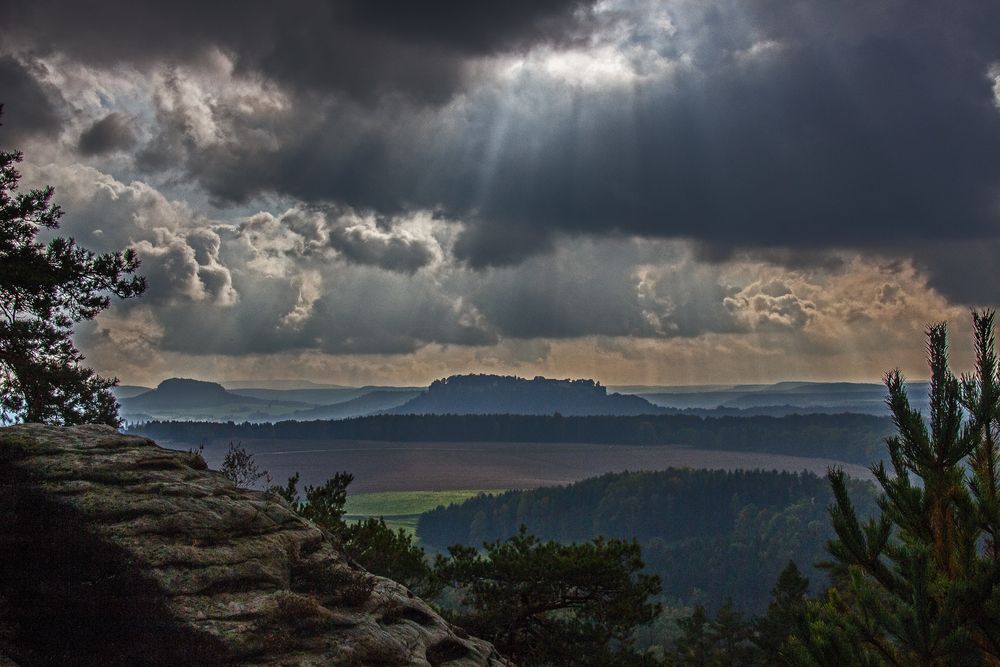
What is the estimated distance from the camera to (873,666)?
10.3 meters

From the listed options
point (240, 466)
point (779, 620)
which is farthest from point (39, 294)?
point (779, 620)

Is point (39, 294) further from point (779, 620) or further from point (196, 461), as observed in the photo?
point (779, 620)

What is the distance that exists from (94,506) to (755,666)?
227 feet

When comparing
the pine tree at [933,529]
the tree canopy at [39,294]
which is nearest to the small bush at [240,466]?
the tree canopy at [39,294]

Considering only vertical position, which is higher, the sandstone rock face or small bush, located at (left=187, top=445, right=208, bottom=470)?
small bush, located at (left=187, top=445, right=208, bottom=470)

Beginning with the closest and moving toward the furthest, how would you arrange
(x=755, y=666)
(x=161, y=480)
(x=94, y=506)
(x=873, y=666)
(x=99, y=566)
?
(x=873, y=666), (x=99, y=566), (x=94, y=506), (x=161, y=480), (x=755, y=666)

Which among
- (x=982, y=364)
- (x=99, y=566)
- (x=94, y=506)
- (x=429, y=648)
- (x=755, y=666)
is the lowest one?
(x=755, y=666)

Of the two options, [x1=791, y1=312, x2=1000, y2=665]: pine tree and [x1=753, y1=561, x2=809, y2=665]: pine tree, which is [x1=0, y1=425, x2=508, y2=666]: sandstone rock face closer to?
[x1=791, y1=312, x2=1000, y2=665]: pine tree

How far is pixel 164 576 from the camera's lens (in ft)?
42.3

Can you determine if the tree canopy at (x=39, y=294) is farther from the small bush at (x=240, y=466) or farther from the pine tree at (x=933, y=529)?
the pine tree at (x=933, y=529)

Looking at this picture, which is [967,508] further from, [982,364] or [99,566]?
[99,566]

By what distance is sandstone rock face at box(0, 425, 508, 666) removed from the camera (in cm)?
1209

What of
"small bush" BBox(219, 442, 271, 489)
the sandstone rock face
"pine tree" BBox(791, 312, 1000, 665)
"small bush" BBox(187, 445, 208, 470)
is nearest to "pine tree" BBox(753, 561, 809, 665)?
"small bush" BBox(219, 442, 271, 489)

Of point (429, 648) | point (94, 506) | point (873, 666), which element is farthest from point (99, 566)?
point (873, 666)
